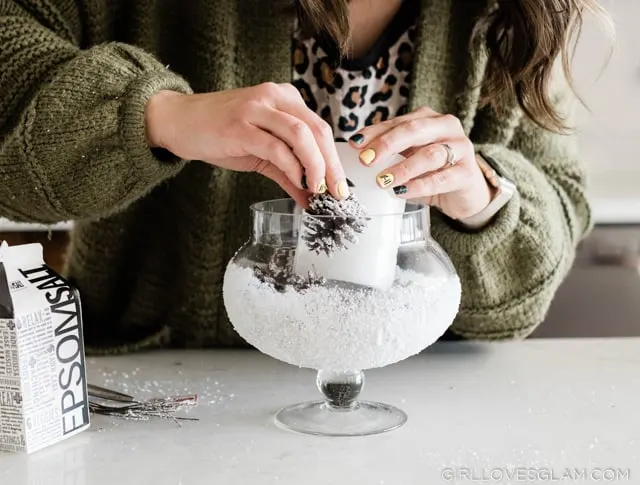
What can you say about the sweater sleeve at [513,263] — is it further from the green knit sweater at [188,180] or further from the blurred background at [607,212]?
the blurred background at [607,212]

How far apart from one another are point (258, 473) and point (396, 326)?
0.16 m

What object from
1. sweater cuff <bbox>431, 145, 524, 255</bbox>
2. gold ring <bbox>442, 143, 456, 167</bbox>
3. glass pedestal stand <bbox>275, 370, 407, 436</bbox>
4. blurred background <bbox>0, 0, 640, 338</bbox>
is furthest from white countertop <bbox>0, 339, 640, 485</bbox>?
blurred background <bbox>0, 0, 640, 338</bbox>

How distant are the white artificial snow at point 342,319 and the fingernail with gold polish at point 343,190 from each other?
0.24 feet

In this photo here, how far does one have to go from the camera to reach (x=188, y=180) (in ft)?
3.55

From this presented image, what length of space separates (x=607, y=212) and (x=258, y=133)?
1177 millimetres

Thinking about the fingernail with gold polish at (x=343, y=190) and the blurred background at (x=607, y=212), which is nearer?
the fingernail with gold polish at (x=343, y=190)

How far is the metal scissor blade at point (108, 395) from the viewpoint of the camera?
2.78ft

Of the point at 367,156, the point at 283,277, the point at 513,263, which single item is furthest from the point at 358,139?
the point at 513,263

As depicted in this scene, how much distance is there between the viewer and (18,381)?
71 cm

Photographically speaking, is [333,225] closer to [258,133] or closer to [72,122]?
[258,133]

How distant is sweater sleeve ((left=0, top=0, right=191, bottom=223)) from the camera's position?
831mm

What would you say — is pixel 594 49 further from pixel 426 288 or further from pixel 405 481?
pixel 405 481

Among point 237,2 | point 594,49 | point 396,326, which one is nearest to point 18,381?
point 396,326

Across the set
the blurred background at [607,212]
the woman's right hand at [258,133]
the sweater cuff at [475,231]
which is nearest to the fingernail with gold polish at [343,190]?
the woman's right hand at [258,133]
